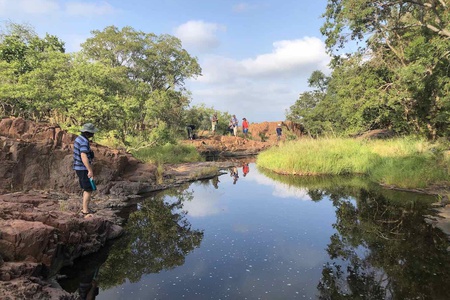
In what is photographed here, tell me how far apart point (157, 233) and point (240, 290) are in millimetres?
3375

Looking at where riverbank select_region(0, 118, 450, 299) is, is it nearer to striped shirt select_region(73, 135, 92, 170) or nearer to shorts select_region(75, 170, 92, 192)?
shorts select_region(75, 170, 92, 192)

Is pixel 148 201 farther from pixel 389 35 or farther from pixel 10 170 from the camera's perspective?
pixel 389 35

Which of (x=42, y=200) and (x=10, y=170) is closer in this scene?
(x=42, y=200)

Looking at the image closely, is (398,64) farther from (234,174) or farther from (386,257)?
(386,257)

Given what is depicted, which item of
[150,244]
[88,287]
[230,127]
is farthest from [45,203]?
[230,127]

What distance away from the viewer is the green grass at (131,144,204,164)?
17.6m

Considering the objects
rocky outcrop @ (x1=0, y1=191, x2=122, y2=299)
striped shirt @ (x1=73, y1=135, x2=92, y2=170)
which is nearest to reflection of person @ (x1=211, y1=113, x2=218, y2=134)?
striped shirt @ (x1=73, y1=135, x2=92, y2=170)

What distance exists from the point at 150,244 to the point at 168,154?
13026mm

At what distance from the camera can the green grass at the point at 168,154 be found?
1763 cm

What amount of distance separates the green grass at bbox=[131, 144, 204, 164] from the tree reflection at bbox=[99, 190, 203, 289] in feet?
25.3

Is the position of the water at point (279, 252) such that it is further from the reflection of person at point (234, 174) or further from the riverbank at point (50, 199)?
the reflection of person at point (234, 174)

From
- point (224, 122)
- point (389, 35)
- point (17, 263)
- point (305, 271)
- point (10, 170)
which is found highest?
point (389, 35)

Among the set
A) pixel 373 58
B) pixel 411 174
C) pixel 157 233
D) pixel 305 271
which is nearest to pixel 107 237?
pixel 157 233

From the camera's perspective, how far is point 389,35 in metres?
17.8
